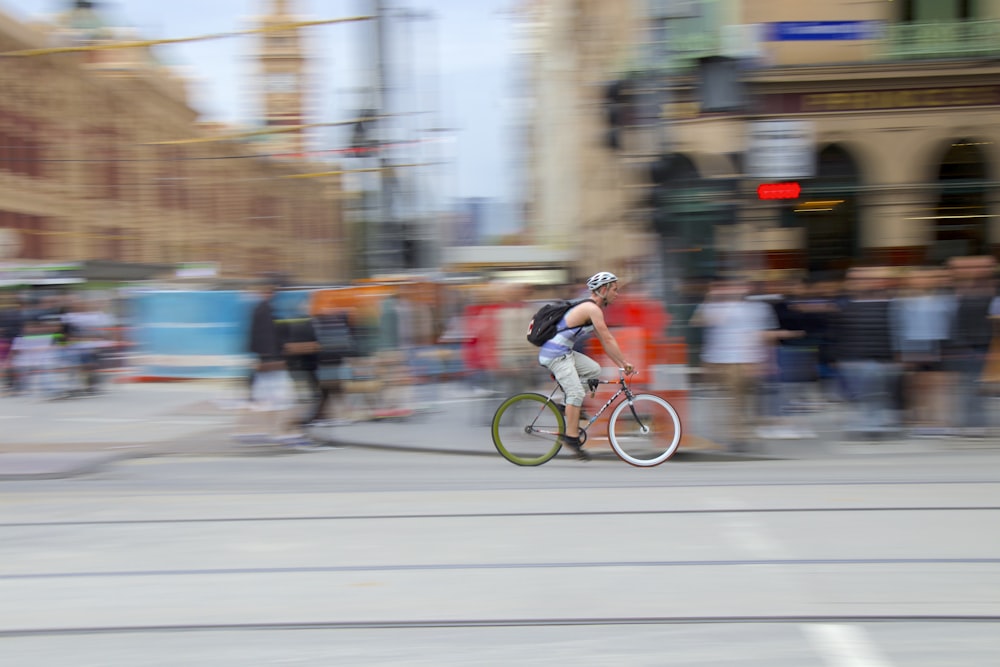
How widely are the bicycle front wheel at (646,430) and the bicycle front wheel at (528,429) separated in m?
0.50

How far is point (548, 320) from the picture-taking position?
921 centimetres

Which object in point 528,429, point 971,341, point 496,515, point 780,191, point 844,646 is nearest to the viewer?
point 844,646

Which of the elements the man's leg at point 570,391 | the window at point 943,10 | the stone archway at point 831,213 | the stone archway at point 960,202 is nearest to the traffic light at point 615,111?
the man's leg at point 570,391

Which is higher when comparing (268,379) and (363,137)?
(363,137)

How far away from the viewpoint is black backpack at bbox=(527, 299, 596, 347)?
9203 mm

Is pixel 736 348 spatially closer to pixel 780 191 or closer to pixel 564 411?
pixel 564 411

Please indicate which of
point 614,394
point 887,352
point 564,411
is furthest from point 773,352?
point 564,411

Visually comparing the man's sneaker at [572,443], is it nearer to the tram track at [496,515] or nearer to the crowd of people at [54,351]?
the tram track at [496,515]

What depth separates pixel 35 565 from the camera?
5988mm

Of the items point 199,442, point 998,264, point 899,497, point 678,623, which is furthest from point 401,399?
point 998,264

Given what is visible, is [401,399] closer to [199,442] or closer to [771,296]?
[199,442]

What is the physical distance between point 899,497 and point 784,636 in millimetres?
3347


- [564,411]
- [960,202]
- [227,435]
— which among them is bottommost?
[227,435]

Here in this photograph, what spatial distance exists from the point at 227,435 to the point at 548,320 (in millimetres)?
4884
